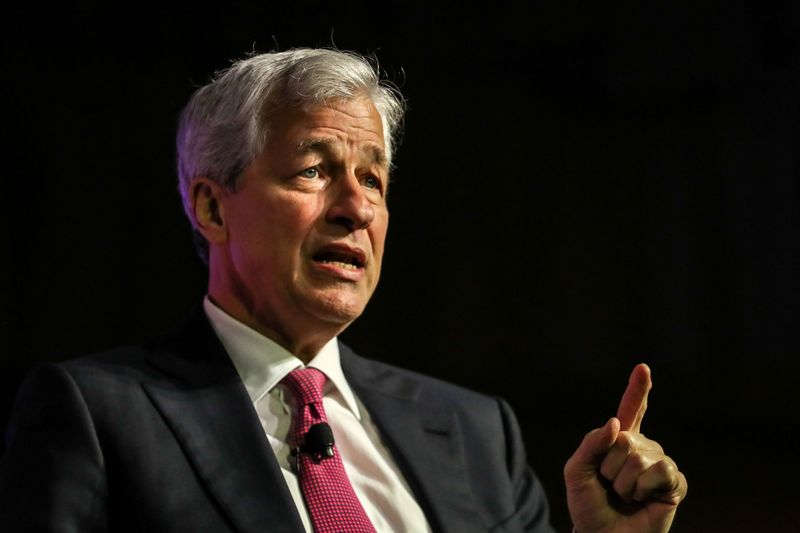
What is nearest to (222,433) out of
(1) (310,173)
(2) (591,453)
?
(1) (310,173)

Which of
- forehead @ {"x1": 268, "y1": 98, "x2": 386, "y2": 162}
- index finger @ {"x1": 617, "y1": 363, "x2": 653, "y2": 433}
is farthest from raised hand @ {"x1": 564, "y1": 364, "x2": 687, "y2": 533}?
forehead @ {"x1": 268, "y1": 98, "x2": 386, "y2": 162}

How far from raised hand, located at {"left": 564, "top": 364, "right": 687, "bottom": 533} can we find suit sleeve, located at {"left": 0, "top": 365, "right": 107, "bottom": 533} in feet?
2.57

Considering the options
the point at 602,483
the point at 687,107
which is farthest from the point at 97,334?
the point at 687,107

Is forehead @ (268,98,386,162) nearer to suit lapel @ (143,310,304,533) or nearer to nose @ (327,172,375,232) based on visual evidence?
nose @ (327,172,375,232)

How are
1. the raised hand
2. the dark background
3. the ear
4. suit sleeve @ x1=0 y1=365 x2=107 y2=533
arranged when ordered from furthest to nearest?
the dark background
the ear
the raised hand
suit sleeve @ x1=0 y1=365 x2=107 y2=533

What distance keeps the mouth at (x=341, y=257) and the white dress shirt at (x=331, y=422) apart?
180 millimetres

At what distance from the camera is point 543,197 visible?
2.92 meters

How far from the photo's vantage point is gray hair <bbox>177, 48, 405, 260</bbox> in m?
1.75

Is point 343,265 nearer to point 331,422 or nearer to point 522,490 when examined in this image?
point 331,422

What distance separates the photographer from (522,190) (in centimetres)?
293

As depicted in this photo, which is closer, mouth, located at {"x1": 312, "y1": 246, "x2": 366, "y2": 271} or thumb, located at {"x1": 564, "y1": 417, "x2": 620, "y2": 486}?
thumb, located at {"x1": 564, "y1": 417, "x2": 620, "y2": 486}

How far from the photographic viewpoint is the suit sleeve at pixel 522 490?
1864mm

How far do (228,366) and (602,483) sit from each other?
69cm

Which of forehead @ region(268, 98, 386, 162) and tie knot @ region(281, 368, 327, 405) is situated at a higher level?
forehead @ region(268, 98, 386, 162)
